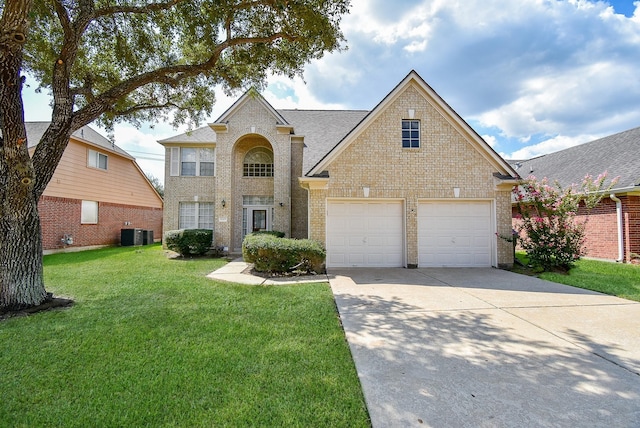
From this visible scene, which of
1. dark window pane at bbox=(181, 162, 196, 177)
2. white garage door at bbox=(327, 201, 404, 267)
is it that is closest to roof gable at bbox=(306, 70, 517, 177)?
white garage door at bbox=(327, 201, 404, 267)

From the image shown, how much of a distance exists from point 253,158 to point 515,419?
14089 millimetres

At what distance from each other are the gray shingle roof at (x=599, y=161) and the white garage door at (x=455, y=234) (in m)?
5.60

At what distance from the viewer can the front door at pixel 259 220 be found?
47.0ft

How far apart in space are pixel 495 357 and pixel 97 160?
68.5 feet

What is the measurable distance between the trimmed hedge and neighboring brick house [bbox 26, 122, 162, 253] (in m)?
11.2

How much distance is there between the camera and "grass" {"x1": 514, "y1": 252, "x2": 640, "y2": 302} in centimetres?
661

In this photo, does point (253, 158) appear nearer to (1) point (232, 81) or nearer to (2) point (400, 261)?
(1) point (232, 81)

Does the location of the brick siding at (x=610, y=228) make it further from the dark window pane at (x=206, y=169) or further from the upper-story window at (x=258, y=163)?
the dark window pane at (x=206, y=169)

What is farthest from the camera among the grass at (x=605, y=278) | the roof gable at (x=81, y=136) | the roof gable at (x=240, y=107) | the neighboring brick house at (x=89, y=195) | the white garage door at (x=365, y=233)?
the roof gable at (x=81, y=136)

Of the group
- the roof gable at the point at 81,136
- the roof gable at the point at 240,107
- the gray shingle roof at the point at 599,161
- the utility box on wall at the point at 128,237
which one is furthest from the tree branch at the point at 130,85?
the utility box on wall at the point at 128,237

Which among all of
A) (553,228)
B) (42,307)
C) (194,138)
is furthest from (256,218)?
(553,228)

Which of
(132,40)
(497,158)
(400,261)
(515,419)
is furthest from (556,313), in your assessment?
(132,40)

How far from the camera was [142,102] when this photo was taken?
9766 mm

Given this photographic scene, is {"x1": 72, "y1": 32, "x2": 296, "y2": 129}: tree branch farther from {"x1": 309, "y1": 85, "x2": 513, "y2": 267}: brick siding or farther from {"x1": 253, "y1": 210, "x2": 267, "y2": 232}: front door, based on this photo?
{"x1": 253, "y1": 210, "x2": 267, "y2": 232}: front door
